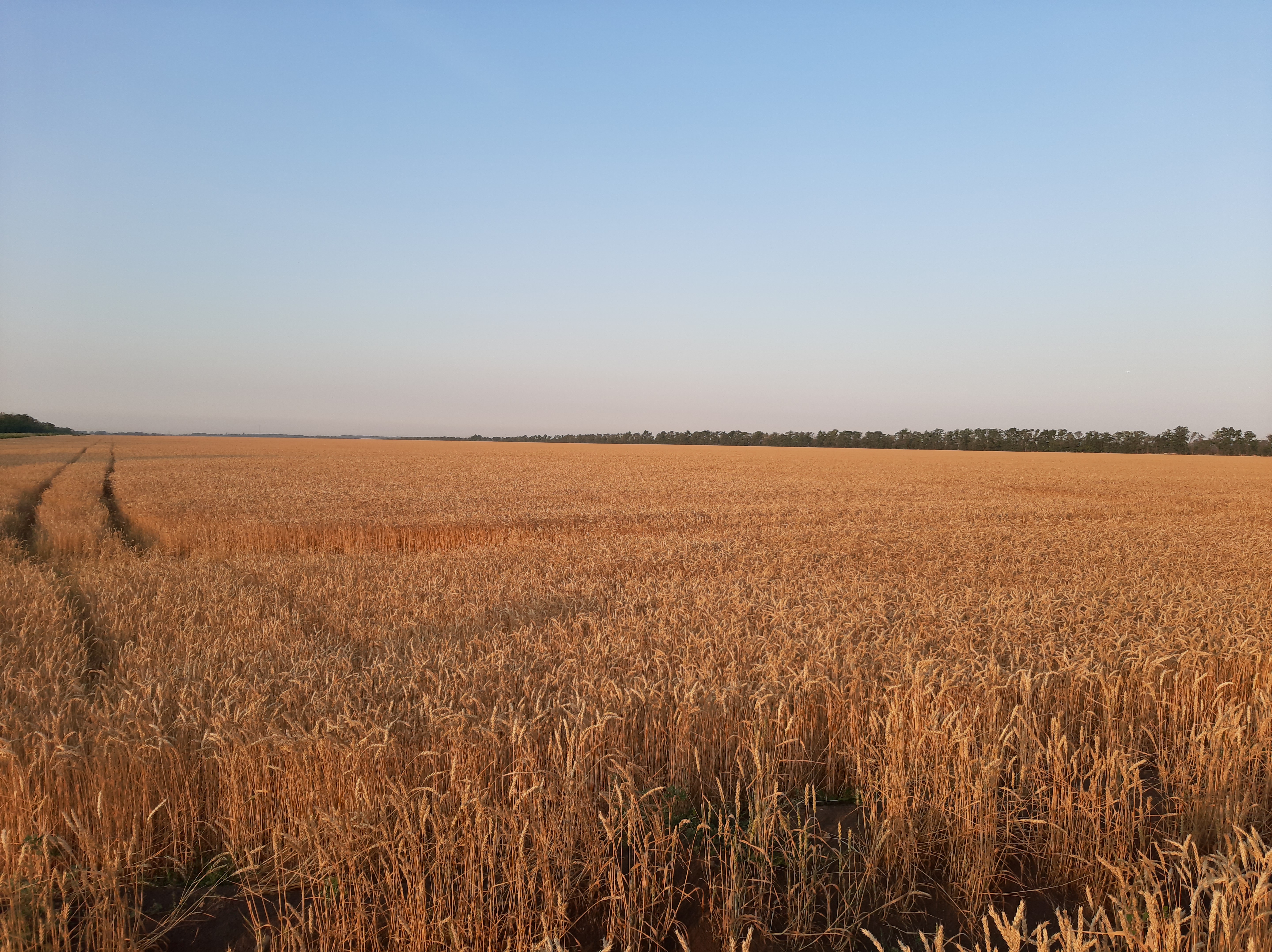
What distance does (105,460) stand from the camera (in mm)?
46281

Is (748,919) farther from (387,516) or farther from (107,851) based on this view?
(387,516)

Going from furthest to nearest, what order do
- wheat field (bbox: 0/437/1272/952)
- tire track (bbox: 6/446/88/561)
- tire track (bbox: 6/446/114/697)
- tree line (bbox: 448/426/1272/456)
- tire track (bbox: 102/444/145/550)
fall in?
tree line (bbox: 448/426/1272/456)
tire track (bbox: 102/444/145/550)
tire track (bbox: 6/446/88/561)
tire track (bbox: 6/446/114/697)
wheat field (bbox: 0/437/1272/952)

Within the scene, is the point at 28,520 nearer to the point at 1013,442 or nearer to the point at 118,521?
the point at 118,521

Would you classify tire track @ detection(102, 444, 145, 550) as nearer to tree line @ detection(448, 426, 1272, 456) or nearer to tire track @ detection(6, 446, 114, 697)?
tire track @ detection(6, 446, 114, 697)

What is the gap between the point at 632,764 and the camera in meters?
3.76

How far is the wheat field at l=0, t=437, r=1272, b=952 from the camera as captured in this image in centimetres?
302

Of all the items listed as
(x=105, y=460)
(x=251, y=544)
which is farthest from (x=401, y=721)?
(x=105, y=460)

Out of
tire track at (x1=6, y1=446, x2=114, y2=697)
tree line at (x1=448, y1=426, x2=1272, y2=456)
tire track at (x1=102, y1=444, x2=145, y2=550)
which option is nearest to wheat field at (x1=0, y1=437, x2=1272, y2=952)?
tire track at (x1=6, y1=446, x2=114, y2=697)

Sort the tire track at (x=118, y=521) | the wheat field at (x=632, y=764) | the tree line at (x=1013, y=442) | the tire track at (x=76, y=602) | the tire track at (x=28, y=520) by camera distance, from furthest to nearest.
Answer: the tree line at (x=1013, y=442)
the tire track at (x=118, y=521)
the tire track at (x=28, y=520)
the tire track at (x=76, y=602)
the wheat field at (x=632, y=764)

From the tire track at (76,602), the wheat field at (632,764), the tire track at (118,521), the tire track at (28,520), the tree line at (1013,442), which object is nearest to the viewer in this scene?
the wheat field at (632,764)

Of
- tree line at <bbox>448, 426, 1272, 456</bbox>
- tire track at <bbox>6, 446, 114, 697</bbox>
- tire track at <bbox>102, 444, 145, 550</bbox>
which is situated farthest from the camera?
tree line at <bbox>448, 426, 1272, 456</bbox>

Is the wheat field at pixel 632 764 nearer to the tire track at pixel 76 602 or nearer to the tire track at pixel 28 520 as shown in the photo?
the tire track at pixel 76 602

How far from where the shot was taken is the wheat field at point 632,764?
9.91 feet

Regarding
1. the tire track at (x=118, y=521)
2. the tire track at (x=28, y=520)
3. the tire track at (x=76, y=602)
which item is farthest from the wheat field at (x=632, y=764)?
the tire track at (x=118, y=521)
